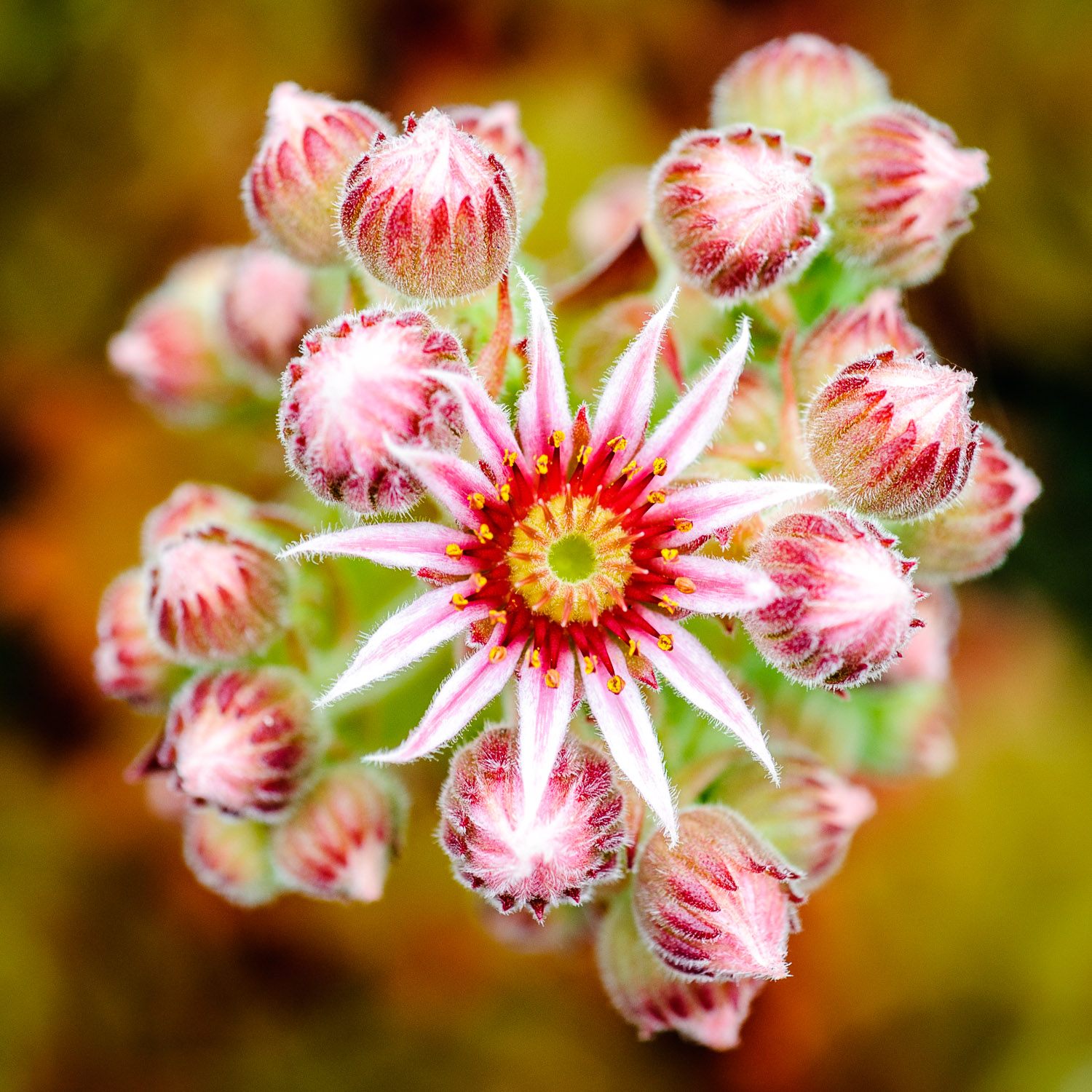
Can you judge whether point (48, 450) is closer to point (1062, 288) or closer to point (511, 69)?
point (511, 69)

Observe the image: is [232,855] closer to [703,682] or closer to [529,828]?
[529,828]

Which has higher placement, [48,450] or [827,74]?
[827,74]

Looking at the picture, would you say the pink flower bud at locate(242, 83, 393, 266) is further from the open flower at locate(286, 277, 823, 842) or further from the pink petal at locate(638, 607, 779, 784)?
the pink petal at locate(638, 607, 779, 784)

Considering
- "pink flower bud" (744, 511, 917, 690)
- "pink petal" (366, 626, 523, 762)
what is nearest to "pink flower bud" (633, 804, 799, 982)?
"pink flower bud" (744, 511, 917, 690)

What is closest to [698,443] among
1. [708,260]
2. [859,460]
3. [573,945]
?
[859,460]

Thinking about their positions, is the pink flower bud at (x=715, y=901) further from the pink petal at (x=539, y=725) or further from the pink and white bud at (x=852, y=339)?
the pink and white bud at (x=852, y=339)

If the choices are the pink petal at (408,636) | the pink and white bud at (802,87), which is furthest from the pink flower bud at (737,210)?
the pink petal at (408,636)
